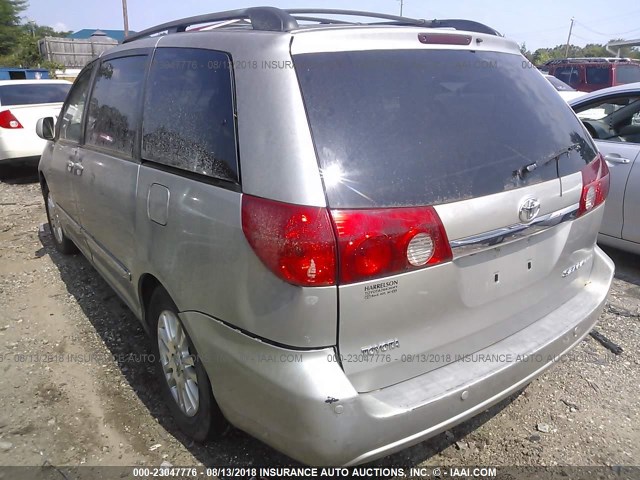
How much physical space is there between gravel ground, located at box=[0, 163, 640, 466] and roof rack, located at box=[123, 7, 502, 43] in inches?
70.6

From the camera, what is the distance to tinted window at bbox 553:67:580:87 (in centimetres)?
1376

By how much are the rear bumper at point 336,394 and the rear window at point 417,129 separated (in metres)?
0.58

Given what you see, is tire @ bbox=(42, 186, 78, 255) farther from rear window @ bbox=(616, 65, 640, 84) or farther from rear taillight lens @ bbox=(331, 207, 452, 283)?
rear window @ bbox=(616, 65, 640, 84)

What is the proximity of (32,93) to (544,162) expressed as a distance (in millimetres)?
8991

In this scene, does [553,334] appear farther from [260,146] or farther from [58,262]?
[58,262]

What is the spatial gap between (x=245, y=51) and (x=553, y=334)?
5.47ft

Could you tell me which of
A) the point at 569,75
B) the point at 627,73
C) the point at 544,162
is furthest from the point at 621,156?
the point at 569,75

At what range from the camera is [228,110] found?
195 centimetres

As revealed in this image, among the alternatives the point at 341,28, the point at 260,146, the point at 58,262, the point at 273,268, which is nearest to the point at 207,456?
the point at 273,268

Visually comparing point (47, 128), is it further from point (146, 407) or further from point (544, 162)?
point (544, 162)

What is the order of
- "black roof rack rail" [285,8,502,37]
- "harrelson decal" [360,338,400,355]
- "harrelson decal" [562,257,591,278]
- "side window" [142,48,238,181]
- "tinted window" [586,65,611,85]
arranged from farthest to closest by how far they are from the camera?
1. "tinted window" [586,65,611,85]
2. "black roof rack rail" [285,8,502,37]
3. "harrelson decal" [562,257,591,278]
4. "side window" [142,48,238,181]
5. "harrelson decal" [360,338,400,355]

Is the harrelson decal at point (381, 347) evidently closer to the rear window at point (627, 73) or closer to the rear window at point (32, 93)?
the rear window at point (32, 93)

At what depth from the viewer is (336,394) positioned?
166cm

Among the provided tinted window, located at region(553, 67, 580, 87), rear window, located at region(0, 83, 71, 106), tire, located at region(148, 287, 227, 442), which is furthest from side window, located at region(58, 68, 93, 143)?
tinted window, located at region(553, 67, 580, 87)
